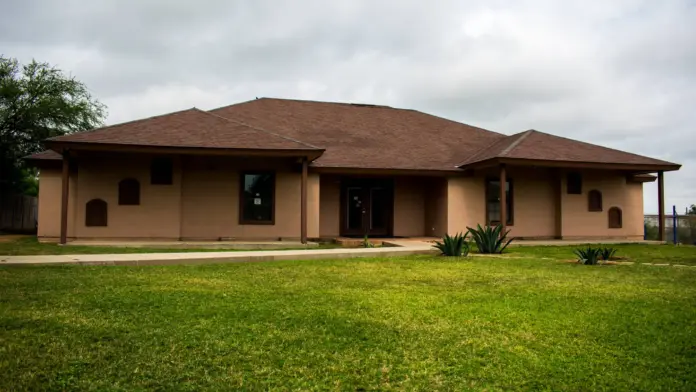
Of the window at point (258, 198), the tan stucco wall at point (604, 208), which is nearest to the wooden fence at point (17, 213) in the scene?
the window at point (258, 198)

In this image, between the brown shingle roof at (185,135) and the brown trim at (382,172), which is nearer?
the brown shingle roof at (185,135)

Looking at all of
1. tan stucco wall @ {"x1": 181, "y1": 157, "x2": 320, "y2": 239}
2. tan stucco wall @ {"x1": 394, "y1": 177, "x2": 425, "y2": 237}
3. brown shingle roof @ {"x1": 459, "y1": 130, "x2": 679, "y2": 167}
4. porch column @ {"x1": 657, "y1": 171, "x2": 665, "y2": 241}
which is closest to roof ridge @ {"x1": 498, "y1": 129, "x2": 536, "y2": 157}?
brown shingle roof @ {"x1": 459, "y1": 130, "x2": 679, "y2": 167}

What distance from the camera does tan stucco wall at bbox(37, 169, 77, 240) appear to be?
1617 centimetres

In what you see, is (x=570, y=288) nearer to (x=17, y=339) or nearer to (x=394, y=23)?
(x=17, y=339)

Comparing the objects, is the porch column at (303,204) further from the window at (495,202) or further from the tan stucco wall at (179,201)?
the window at (495,202)

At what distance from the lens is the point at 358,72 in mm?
24641

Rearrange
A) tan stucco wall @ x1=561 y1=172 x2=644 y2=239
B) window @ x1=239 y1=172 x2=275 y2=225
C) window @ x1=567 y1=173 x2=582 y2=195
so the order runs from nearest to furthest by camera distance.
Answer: window @ x1=239 y1=172 x2=275 y2=225 → tan stucco wall @ x1=561 y1=172 x2=644 y2=239 → window @ x1=567 y1=173 x2=582 y2=195

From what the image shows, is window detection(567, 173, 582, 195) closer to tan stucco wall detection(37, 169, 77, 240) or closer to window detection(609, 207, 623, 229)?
window detection(609, 207, 623, 229)

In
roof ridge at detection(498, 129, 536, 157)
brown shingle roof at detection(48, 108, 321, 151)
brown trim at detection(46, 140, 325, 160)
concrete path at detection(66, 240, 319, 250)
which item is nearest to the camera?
brown trim at detection(46, 140, 325, 160)

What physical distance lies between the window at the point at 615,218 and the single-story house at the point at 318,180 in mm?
42

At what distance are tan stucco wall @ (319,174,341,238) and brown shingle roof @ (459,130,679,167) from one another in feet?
15.4

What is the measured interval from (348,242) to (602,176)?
34.6 ft

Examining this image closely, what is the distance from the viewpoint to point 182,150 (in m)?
15.1

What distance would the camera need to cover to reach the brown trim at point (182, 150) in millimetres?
14633
